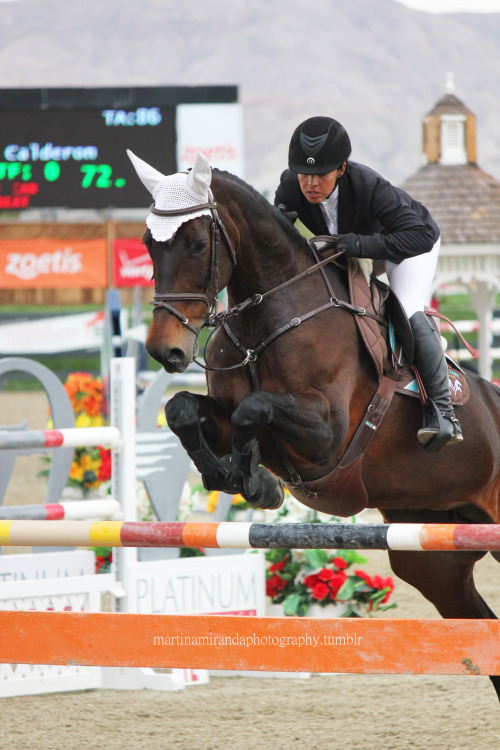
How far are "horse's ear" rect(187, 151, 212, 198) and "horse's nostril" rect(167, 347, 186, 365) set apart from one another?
1.66 ft

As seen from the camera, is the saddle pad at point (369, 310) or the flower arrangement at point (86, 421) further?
the flower arrangement at point (86, 421)

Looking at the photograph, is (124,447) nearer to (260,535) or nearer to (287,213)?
(287,213)

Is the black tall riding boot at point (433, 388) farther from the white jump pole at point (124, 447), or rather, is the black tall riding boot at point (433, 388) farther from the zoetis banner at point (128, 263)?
the zoetis banner at point (128, 263)

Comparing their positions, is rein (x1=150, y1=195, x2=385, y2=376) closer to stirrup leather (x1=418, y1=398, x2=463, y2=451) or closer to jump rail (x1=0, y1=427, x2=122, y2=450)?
stirrup leather (x1=418, y1=398, x2=463, y2=451)

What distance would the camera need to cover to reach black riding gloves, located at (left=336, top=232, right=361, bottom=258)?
11.1 feet

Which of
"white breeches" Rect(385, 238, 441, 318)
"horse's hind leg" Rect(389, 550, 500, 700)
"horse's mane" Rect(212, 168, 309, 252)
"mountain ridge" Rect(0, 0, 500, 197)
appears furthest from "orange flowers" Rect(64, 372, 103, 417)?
"mountain ridge" Rect(0, 0, 500, 197)

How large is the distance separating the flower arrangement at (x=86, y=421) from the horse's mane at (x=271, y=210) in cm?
413

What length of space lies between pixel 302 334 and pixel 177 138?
857 cm

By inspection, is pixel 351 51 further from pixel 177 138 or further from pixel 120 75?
pixel 177 138

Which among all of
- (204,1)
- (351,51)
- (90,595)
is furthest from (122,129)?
(204,1)

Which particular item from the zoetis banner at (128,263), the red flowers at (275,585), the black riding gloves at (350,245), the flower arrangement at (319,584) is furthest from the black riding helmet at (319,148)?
the zoetis banner at (128,263)

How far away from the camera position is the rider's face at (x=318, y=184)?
131 inches

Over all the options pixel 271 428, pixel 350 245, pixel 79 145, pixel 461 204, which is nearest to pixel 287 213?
→ pixel 350 245

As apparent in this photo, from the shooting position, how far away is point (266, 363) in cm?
326
